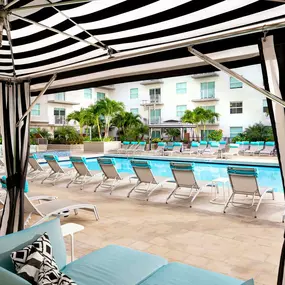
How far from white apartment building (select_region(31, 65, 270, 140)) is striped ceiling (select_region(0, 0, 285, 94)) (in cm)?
1940

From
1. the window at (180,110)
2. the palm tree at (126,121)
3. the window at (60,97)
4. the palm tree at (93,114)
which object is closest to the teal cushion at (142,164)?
the palm tree at (93,114)

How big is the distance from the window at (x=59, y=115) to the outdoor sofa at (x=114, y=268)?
29.8 meters

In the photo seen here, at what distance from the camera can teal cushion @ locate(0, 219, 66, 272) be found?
6.91ft

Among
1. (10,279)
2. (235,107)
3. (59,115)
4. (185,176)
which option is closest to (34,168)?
(185,176)

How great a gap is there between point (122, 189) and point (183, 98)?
71.9ft

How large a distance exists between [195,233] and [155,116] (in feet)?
86.3

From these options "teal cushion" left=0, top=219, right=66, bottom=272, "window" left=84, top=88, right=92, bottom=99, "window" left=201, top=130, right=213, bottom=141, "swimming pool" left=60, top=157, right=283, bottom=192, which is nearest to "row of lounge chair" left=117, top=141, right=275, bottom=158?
"swimming pool" left=60, top=157, right=283, bottom=192

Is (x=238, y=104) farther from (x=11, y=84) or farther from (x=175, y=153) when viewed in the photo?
(x=11, y=84)

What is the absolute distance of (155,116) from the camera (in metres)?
30.4

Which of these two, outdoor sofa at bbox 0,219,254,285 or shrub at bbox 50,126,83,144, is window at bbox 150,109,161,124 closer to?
shrub at bbox 50,126,83,144

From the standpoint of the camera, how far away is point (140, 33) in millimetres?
2740

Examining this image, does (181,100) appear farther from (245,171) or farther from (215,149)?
(245,171)

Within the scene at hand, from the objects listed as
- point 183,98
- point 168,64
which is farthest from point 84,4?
point 183,98

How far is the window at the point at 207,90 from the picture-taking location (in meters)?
27.1
